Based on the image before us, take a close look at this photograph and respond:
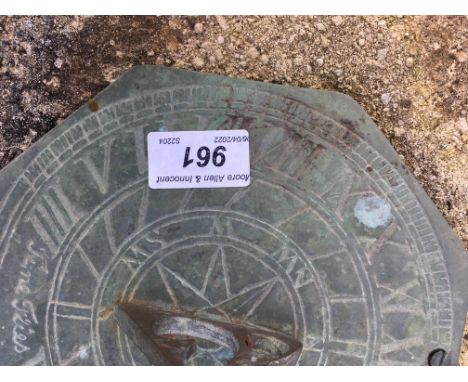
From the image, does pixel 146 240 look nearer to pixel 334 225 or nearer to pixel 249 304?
pixel 249 304

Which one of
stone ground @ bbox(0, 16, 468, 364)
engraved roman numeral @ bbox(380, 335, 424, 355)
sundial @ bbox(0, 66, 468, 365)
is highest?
stone ground @ bbox(0, 16, 468, 364)

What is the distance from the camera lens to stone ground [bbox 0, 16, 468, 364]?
1.77 metres

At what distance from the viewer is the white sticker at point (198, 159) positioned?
172cm

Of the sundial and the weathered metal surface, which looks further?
the sundial

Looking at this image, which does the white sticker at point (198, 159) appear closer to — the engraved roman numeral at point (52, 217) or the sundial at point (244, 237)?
the sundial at point (244, 237)

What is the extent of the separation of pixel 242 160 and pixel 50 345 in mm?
751

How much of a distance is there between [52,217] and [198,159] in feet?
1.45

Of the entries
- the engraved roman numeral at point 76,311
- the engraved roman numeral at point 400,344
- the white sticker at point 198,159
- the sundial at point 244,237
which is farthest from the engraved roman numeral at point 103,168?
the engraved roman numeral at point 400,344

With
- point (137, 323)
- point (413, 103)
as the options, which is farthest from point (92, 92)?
point (413, 103)

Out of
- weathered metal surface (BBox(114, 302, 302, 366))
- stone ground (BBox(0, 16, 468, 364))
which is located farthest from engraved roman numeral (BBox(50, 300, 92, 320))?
stone ground (BBox(0, 16, 468, 364))

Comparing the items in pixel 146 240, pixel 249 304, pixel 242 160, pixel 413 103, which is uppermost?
pixel 413 103

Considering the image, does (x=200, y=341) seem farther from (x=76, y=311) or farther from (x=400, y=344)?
(x=400, y=344)

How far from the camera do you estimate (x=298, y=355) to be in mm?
1632

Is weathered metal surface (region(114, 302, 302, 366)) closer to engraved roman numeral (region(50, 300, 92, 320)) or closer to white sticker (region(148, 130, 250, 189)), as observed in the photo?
engraved roman numeral (region(50, 300, 92, 320))
